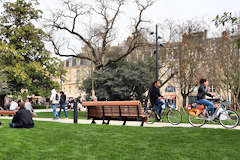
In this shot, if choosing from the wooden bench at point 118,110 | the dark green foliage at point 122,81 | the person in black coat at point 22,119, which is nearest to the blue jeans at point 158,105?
the wooden bench at point 118,110

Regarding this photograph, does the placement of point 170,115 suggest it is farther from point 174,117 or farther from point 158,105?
point 158,105

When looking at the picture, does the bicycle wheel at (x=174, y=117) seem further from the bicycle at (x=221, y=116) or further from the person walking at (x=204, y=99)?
the person walking at (x=204, y=99)

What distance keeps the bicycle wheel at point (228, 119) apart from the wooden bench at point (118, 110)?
2.82m

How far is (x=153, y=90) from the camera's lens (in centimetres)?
1390

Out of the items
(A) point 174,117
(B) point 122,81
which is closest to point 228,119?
(A) point 174,117

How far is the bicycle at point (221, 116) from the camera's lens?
11.2 metres

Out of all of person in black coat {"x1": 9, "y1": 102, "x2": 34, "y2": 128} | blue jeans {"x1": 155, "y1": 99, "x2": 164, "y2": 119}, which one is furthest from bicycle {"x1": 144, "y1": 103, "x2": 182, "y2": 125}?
person in black coat {"x1": 9, "y1": 102, "x2": 34, "y2": 128}

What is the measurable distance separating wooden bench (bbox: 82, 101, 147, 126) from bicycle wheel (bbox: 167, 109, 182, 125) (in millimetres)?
1702

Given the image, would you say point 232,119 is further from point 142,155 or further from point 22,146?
point 22,146

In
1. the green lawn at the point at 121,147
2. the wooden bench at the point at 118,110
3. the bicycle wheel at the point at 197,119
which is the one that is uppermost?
the wooden bench at the point at 118,110

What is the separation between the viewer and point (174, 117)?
13352mm

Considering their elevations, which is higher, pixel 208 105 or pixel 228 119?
pixel 208 105

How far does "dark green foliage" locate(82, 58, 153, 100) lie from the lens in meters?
28.6

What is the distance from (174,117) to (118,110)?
8.12 feet
